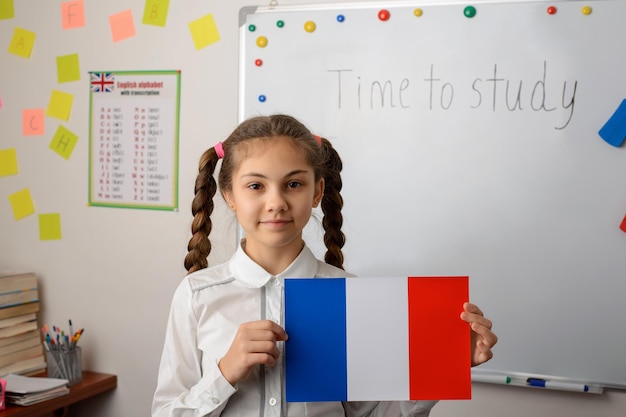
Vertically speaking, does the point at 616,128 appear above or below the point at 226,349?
above

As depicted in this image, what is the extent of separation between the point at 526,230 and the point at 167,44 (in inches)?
48.0

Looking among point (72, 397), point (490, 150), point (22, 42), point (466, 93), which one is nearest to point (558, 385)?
point (490, 150)

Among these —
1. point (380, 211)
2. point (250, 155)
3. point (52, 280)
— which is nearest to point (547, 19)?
point (380, 211)

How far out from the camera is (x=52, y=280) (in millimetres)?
2391

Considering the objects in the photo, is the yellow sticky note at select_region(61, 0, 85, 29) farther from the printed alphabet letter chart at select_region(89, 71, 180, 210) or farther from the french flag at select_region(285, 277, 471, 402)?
the french flag at select_region(285, 277, 471, 402)

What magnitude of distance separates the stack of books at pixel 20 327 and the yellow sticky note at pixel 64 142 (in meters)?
0.42

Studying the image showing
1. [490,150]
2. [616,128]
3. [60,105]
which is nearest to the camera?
[616,128]

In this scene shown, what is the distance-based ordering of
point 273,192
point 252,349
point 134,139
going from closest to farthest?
point 252,349 → point 273,192 → point 134,139

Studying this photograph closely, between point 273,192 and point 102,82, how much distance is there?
136cm

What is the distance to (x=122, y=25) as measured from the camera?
225 cm

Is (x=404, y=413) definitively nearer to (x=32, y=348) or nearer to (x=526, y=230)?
(x=526, y=230)

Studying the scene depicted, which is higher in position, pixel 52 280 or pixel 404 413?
pixel 52 280

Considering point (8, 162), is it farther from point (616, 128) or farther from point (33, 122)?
point (616, 128)

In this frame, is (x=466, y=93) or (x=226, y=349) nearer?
(x=226, y=349)
